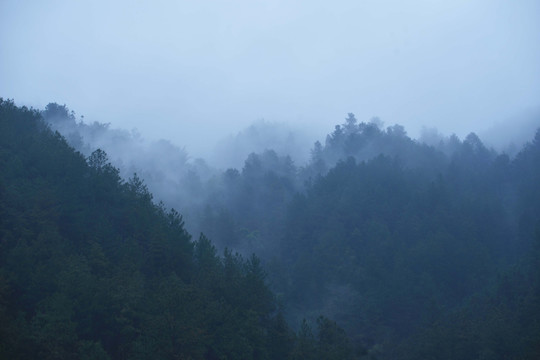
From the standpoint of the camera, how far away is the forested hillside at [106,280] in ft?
58.6

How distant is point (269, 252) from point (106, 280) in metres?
28.6

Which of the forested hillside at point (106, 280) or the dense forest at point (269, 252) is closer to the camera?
the forested hillside at point (106, 280)

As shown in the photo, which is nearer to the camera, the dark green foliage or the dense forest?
the dark green foliage

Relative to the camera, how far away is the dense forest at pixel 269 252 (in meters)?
19.4

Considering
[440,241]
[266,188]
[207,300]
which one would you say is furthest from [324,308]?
[266,188]

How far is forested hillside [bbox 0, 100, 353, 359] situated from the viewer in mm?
17859

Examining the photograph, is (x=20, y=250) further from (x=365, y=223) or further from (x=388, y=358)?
(x=365, y=223)

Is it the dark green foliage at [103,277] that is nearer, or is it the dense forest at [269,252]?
the dark green foliage at [103,277]

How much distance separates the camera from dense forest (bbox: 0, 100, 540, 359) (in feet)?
63.5

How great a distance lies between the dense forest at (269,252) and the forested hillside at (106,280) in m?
0.08

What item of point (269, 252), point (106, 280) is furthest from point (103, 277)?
point (269, 252)

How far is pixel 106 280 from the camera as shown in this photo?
2025cm

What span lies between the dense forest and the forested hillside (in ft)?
0.28

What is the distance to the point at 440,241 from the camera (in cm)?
3931
